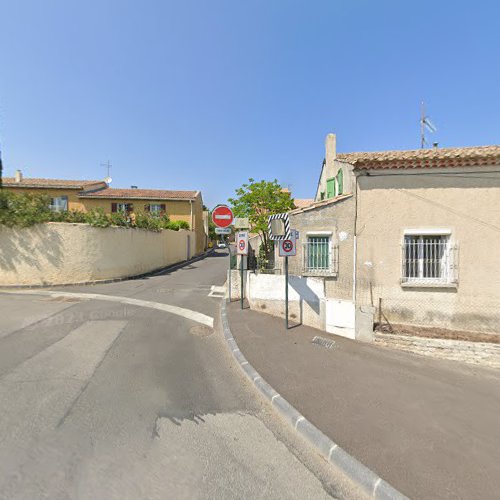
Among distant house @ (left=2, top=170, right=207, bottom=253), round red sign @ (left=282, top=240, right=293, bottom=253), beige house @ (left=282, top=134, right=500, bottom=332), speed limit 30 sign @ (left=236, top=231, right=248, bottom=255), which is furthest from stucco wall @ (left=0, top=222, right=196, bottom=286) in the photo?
distant house @ (left=2, top=170, right=207, bottom=253)

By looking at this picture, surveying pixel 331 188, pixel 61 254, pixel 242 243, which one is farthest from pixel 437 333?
pixel 61 254

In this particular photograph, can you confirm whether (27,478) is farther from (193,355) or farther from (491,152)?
(491,152)

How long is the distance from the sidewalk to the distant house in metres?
22.4

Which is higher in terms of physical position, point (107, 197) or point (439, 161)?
point (107, 197)

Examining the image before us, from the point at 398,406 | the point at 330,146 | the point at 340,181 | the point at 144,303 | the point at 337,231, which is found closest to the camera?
the point at 398,406

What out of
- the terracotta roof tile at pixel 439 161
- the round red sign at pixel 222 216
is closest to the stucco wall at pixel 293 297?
the round red sign at pixel 222 216

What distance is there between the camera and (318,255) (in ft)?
24.7

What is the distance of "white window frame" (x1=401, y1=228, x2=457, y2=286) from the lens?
6.60 meters

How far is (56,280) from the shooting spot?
11227 mm

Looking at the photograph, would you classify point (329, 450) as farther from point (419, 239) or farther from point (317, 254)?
point (419, 239)

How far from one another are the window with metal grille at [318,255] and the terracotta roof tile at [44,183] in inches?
989

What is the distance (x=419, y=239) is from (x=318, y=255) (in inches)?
104

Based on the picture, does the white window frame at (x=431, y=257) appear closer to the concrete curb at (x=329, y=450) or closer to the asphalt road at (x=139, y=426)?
the concrete curb at (x=329, y=450)

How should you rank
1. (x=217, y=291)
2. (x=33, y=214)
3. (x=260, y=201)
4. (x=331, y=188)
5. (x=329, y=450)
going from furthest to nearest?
(x=260, y=201) < (x=33, y=214) < (x=217, y=291) < (x=331, y=188) < (x=329, y=450)
